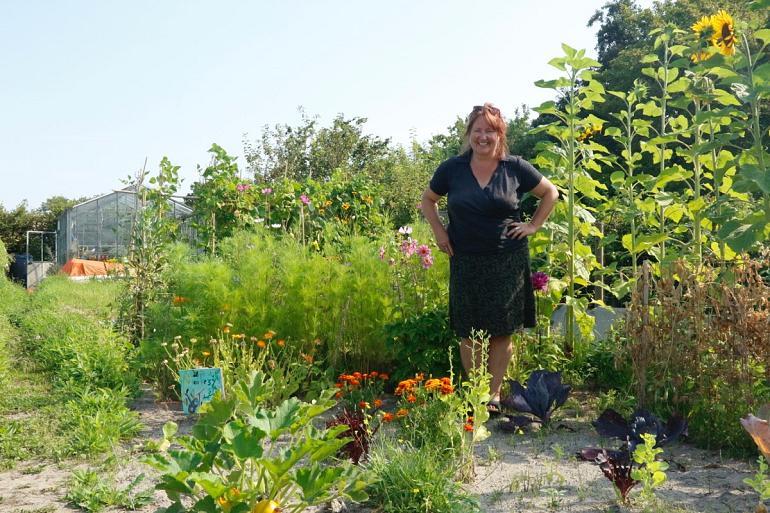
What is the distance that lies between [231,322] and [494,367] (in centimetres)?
185

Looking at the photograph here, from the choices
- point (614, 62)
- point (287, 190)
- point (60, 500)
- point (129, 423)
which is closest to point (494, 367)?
point (129, 423)

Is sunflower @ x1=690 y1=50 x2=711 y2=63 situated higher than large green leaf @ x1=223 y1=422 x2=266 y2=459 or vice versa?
sunflower @ x1=690 y1=50 x2=711 y2=63

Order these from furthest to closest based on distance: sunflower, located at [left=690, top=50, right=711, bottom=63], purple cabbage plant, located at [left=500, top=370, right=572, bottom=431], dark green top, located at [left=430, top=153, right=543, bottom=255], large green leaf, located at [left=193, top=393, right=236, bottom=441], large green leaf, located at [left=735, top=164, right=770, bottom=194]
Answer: sunflower, located at [left=690, top=50, right=711, bottom=63], dark green top, located at [left=430, top=153, right=543, bottom=255], purple cabbage plant, located at [left=500, top=370, right=572, bottom=431], large green leaf, located at [left=735, top=164, right=770, bottom=194], large green leaf, located at [left=193, top=393, right=236, bottom=441]

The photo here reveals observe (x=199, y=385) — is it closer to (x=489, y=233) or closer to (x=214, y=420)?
(x=214, y=420)

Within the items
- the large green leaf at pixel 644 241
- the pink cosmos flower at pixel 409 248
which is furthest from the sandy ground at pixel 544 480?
the large green leaf at pixel 644 241

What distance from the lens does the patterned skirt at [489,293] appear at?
4.07 metres

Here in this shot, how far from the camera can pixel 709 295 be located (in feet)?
13.0

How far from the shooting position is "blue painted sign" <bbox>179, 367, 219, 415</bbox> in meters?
3.85

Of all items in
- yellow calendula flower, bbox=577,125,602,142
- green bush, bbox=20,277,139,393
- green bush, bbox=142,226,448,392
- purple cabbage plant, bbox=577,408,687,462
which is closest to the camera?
purple cabbage plant, bbox=577,408,687,462

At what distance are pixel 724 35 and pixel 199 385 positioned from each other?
3.56 metres

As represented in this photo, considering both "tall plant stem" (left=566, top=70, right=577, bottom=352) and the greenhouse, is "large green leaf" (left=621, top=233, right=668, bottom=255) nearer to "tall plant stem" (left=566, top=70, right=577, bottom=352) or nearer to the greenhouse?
"tall plant stem" (left=566, top=70, right=577, bottom=352)

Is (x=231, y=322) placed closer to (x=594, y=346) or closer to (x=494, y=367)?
(x=494, y=367)

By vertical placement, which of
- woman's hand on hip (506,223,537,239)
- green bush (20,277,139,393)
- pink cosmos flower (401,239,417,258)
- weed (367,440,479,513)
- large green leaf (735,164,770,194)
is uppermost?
large green leaf (735,164,770,194)

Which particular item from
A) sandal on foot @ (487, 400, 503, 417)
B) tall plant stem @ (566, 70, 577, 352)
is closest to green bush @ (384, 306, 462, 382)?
sandal on foot @ (487, 400, 503, 417)
